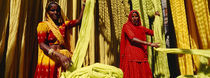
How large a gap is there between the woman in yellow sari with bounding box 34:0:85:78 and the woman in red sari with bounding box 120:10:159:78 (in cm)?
88

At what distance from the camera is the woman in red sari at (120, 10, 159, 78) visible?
209cm

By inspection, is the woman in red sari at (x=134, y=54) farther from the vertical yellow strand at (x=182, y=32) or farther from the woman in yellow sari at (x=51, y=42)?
the woman in yellow sari at (x=51, y=42)

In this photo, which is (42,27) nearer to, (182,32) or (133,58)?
(133,58)

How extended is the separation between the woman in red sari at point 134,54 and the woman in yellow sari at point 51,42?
88 centimetres

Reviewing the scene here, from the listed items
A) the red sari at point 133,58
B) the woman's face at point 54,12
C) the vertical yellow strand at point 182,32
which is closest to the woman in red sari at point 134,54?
the red sari at point 133,58

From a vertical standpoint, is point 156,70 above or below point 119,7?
below

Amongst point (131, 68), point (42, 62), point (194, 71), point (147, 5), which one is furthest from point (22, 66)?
point (194, 71)

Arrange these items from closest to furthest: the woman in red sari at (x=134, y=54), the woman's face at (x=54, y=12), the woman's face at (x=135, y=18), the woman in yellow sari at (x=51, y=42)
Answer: the woman in yellow sari at (x=51, y=42), the woman's face at (x=54, y=12), the woman in red sari at (x=134, y=54), the woman's face at (x=135, y=18)

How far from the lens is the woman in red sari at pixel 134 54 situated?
2086 millimetres

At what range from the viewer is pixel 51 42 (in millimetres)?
1423

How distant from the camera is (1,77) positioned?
61.4 inches

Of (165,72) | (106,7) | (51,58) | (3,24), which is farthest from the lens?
(106,7)

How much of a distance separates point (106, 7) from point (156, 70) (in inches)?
46.3

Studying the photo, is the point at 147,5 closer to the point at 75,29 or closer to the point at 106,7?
the point at 106,7
